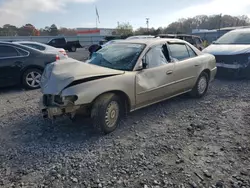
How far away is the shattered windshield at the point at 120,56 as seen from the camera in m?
4.17

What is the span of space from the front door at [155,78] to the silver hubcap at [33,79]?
3.97 m

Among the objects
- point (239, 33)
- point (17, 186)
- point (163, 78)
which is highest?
point (239, 33)

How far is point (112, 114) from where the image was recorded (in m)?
3.82

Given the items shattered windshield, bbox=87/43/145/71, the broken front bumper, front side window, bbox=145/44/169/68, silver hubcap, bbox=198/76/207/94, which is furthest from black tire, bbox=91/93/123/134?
silver hubcap, bbox=198/76/207/94

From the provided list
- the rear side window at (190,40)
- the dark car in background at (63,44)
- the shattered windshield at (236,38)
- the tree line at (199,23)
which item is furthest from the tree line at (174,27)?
the shattered windshield at (236,38)

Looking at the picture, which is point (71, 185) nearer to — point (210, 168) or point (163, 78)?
point (210, 168)

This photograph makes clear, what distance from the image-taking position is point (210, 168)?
291 centimetres

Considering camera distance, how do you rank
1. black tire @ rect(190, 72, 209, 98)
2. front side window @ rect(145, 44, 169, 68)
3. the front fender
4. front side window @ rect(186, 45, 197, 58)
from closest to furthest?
the front fender, front side window @ rect(145, 44, 169, 68), front side window @ rect(186, 45, 197, 58), black tire @ rect(190, 72, 209, 98)

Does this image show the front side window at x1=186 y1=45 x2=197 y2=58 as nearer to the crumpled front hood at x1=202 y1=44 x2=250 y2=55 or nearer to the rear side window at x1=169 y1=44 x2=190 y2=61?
the rear side window at x1=169 y1=44 x2=190 y2=61

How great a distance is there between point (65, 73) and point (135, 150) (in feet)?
5.27

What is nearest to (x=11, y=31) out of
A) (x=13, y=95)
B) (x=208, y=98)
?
(x=13, y=95)

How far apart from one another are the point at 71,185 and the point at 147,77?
7.71ft

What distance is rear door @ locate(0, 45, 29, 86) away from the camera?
6.25 m

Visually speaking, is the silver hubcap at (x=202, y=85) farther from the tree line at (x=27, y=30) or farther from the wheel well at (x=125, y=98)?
the tree line at (x=27, y=30)
